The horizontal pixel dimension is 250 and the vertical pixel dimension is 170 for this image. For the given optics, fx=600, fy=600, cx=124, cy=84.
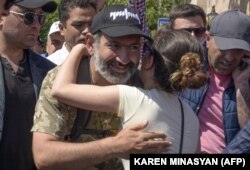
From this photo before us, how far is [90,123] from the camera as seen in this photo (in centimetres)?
317

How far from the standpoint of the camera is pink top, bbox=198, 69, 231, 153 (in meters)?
3.89

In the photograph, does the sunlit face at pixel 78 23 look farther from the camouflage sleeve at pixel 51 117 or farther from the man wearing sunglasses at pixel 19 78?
the camouflage sleeve at pixel 51 117

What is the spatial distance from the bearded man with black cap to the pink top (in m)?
0.86

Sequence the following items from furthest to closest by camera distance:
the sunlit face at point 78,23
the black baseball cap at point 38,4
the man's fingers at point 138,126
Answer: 1. the sunlit face at point 78,23
2. the black baseball cap at point 38,4
3. the man's fingers at point 138,126

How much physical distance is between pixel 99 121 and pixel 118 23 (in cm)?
53

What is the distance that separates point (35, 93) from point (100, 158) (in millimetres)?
1012

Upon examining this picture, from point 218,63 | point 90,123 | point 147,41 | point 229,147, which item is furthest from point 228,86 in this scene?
point 90,123

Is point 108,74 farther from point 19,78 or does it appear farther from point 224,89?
point 224,89

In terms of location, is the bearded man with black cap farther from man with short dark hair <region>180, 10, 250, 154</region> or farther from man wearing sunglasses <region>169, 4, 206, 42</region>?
man wearing sunglasses <region>169, 4, 206, 42</region>

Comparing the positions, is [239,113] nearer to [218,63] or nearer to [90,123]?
[218,63]

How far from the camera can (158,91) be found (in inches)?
124

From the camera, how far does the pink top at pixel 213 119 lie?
3893 mm

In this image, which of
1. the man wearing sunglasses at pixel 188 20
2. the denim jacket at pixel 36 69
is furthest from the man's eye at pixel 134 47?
the man wearing sunglasses at pixel 188 20

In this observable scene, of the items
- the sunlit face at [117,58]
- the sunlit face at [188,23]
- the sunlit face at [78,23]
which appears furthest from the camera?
the sunlit face at [188,23]
